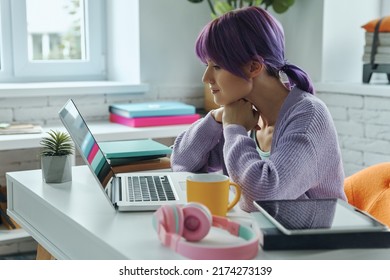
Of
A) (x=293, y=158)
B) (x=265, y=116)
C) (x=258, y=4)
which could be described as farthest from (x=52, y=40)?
(x=293, y=158)

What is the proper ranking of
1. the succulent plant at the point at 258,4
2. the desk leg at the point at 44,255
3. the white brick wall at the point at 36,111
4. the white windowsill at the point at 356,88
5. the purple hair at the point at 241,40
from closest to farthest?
1. the purple hair at the point at 241,40
2. the desk leg at the point at 44,255
3. the white windowsill at the point at 356,88
4. the white brick wall at the point at 36,111
5. the succulent plant at the point at 258,4

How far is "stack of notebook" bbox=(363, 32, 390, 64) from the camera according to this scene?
2715 mm

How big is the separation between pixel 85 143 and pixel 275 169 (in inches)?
17.0

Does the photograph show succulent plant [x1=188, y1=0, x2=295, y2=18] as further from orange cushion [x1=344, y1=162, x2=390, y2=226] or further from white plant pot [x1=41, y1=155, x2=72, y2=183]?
white plant pot [x1=41, y1=155, x2=72, y2=183]

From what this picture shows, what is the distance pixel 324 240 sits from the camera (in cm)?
107

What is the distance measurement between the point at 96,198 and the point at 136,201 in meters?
0.15

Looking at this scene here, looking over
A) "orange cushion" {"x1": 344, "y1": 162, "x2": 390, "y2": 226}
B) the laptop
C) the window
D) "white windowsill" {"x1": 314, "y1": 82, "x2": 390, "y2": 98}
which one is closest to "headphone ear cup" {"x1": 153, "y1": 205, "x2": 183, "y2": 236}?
the laptop

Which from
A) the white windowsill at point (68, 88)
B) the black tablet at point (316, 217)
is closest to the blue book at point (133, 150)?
the black tablet at point (316, 217)

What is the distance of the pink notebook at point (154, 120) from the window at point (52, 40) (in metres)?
0.40

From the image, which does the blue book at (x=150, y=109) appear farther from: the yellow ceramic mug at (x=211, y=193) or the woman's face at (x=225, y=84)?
the yellow ceramic mug at (x=211, y=193)

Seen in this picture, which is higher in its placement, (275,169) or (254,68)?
(254,68)

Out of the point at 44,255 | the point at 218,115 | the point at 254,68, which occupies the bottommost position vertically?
the point at 44,255

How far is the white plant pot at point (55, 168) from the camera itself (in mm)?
1639

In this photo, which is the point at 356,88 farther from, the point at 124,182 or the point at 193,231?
the point at 193,231
